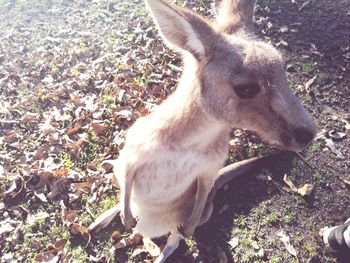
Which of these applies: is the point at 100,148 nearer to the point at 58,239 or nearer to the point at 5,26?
the point at 58,239

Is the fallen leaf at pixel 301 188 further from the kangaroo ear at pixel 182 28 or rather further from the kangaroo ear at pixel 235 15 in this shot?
the kangaroo ear at pixel 182 28

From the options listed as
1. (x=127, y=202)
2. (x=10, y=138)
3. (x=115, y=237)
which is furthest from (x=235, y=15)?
(x=10, y=138)

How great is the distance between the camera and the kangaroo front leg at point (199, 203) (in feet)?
10.8

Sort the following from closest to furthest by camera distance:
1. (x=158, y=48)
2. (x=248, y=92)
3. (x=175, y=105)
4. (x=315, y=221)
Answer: (x=248, y=92) < (x=175, y=105) < (x=315, y=221) < (x=158, y=48)

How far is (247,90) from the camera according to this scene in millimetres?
2609

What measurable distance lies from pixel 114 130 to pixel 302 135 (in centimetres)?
278

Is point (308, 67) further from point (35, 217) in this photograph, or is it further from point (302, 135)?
point (35, 217)

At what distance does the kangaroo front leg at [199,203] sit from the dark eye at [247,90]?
2.93ft

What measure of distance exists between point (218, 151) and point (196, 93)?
572mm

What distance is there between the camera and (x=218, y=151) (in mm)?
3191

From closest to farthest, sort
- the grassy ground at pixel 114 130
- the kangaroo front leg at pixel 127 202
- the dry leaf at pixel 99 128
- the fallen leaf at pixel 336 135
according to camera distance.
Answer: the kangaroo front leg at pixel 127 202 < the grassy ground at pixel 114 130 < the fallen leaf at pixel 336 135 < the dry leaf at pixel 99 128

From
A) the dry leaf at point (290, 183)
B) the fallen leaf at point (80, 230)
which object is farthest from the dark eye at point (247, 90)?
the fallen leaf at point (80, 230)

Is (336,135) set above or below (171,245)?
above

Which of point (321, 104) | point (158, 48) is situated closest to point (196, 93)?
point (321, 104)
